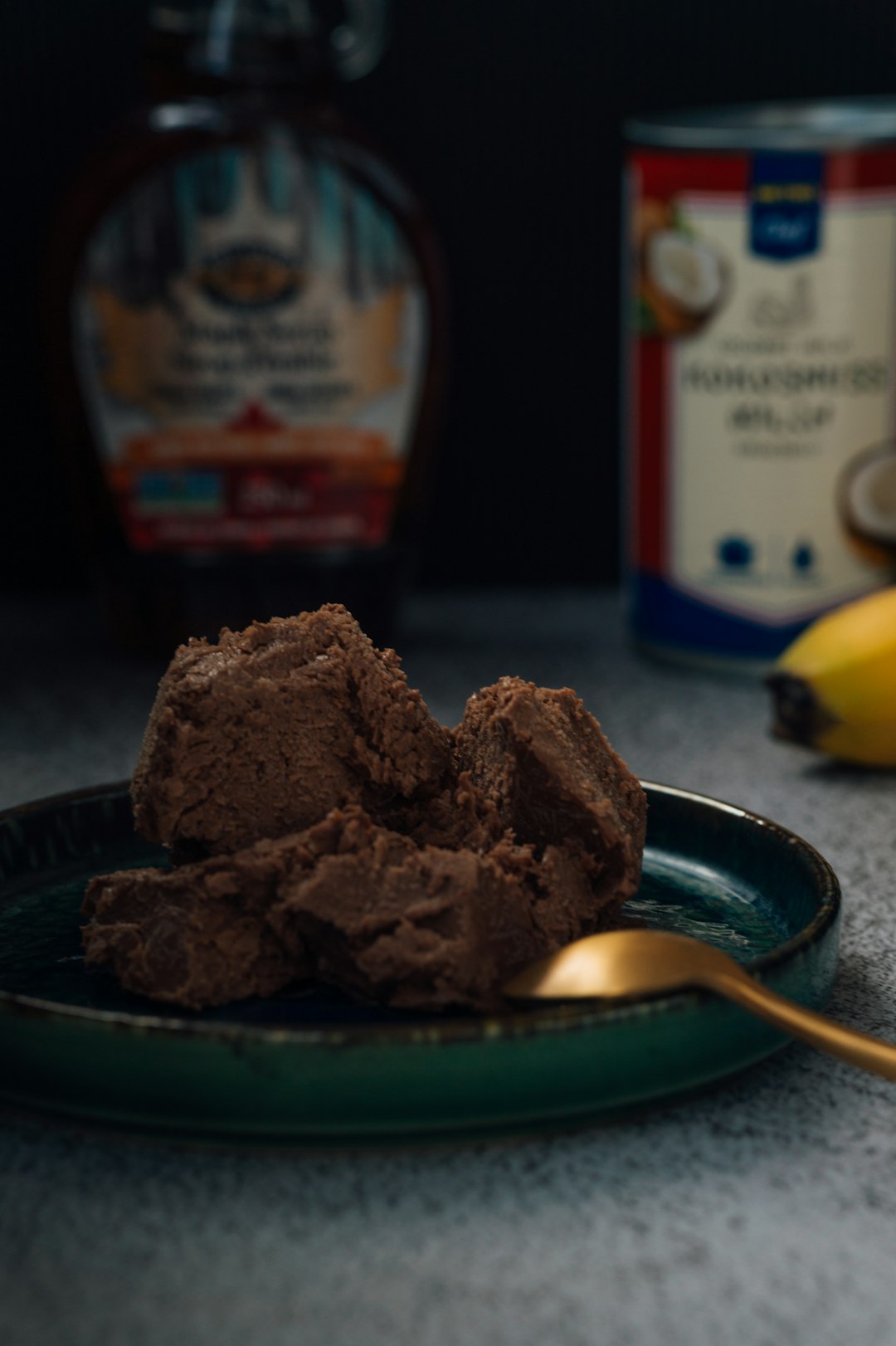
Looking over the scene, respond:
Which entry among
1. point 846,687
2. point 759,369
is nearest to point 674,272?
point 759,369

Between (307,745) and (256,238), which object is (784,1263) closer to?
(307,745)

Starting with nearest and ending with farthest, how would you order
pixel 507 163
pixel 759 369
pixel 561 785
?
pixel 561 785
pixel 759 369
pixel 507 163

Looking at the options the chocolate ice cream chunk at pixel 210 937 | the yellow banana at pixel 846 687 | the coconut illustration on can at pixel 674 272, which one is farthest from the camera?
the coconut illustration on can at pixel 674 272

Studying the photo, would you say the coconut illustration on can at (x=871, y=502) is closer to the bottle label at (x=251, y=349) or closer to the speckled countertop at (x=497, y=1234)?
the bottle label at (x=251, y=349)

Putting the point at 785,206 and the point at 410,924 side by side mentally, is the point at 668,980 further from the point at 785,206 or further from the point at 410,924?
the point at 785,206

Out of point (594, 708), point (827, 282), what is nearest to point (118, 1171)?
point (594, 708)

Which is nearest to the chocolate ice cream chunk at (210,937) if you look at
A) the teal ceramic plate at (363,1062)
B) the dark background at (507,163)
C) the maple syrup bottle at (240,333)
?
the teal ceramic plate at (363,1062)

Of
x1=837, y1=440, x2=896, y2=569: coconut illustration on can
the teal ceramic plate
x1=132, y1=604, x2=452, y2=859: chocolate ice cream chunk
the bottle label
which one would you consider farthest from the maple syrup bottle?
the teal ceramic plate
